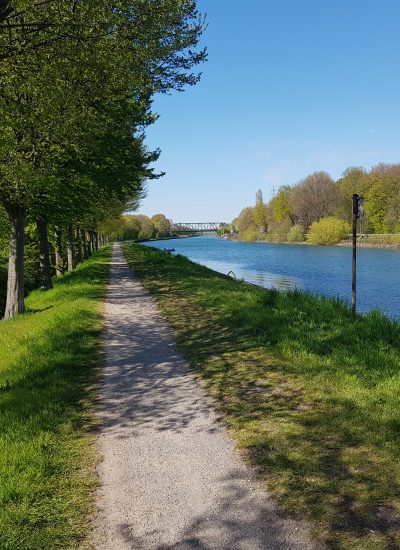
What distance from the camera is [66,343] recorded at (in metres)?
9.70

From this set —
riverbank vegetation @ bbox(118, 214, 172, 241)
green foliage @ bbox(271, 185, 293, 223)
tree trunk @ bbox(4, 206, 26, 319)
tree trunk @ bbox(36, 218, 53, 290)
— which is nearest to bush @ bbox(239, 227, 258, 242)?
green foliage @ bbox(271, 185, 293, 223)

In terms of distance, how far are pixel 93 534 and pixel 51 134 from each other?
10.6 meters

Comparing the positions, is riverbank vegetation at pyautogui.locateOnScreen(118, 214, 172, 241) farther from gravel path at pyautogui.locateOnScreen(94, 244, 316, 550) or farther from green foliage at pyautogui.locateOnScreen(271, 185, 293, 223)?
gravel path at pyautogui.locateOnScreen(94, 244, 316, 550)

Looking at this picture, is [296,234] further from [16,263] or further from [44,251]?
[16,263]

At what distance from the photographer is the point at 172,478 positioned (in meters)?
4.67

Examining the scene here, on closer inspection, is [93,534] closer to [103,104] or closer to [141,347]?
[141,347]

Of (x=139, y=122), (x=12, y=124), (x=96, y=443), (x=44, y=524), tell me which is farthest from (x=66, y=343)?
(x=139, y=122)

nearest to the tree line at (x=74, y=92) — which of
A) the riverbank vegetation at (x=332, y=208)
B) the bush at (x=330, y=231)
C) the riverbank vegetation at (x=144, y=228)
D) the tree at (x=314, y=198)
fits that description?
the riverbank vegetation at (x=332, y=208)

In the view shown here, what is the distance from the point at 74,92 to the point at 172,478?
29.9 feet

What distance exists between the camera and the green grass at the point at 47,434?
3922 millimetres

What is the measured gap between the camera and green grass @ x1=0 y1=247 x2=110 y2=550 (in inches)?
154

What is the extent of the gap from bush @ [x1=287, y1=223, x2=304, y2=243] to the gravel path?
91.3 metres

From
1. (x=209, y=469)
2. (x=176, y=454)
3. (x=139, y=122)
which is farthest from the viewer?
(x=139, y=122)

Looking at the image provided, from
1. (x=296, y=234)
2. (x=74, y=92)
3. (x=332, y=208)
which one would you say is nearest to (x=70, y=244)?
(x=74, y=92)
